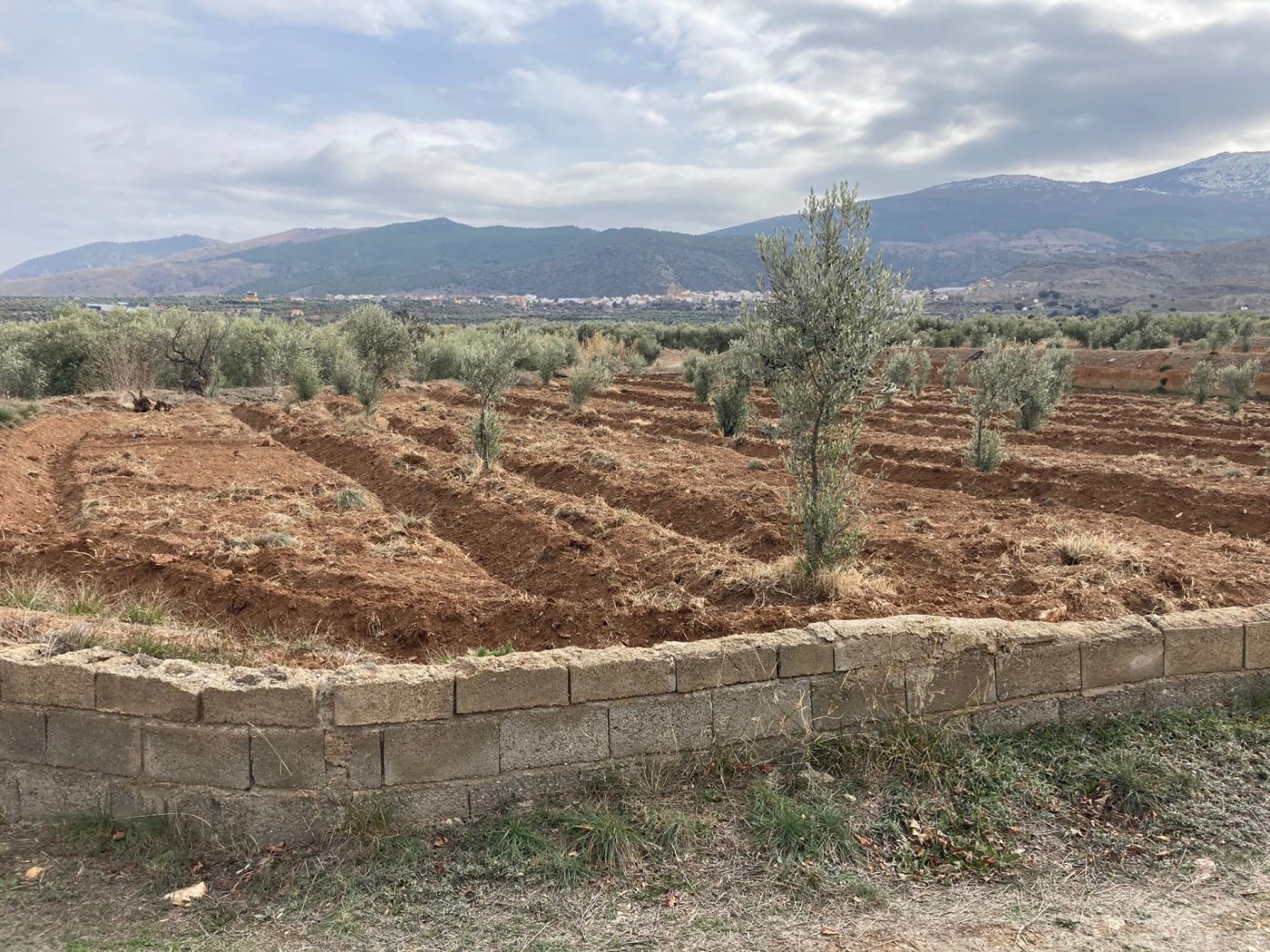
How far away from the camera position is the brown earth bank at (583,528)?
23.8 ft

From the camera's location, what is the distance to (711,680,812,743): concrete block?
4.93m

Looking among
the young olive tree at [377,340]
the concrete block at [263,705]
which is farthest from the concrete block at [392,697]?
the young olive tree at [377,340]

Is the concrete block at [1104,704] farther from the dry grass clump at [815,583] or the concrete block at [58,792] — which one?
the concrete block at [58,792]

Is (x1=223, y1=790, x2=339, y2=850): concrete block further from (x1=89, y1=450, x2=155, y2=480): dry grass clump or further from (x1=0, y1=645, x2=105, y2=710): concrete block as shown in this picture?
(x1=89, y1=450, x2=155, y2=480): dry grass clump

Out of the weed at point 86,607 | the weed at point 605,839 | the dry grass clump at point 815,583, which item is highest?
the weed at point 86,607

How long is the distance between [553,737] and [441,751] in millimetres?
636

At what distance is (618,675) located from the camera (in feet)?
15.6

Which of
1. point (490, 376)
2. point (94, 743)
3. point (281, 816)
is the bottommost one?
point (281, 816)

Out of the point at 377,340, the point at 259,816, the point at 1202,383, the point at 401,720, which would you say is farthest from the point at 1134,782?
the point at 1202,383

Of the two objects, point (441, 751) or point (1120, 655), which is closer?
point (441, 751)

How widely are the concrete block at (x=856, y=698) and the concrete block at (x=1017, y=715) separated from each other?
1.88 feet

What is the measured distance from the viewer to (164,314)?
125 ft

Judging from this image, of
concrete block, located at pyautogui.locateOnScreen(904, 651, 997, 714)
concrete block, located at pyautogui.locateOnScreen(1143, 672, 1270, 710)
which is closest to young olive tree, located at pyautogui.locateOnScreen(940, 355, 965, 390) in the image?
concrete block, located at pyautogui.locateOnScreen(1143, 672, 1270, 710)

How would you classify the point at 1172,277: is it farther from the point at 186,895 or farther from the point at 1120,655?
the point at 186,895
